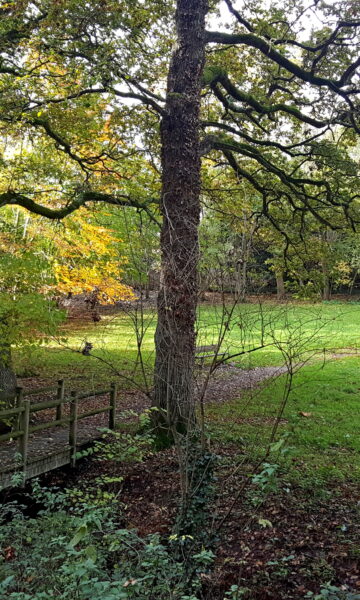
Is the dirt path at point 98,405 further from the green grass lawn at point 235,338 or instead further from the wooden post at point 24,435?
the green grass lawn at point 235,338

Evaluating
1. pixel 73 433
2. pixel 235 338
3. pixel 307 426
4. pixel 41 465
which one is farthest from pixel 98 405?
pixel 235 338

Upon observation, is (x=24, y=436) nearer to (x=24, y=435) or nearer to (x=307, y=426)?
(x=24, y=435)

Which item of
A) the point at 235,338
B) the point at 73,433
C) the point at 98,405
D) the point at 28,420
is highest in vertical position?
the point at 235,338

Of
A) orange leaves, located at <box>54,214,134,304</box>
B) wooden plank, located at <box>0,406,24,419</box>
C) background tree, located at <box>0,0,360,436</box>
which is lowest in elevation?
wooden plank, located at <box>0,406,24,419</box>

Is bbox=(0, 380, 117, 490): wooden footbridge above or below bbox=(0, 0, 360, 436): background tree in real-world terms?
below

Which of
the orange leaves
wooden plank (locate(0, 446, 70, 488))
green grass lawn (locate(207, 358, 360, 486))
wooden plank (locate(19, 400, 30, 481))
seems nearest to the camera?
wooden plank (locate(0, 446, 70, 488))

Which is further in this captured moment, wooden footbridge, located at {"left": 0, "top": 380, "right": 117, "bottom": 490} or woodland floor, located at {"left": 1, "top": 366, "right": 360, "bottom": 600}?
wooden footbridge, located at {"left": 0, "top": 380, "right": 117, "bottom": 490}

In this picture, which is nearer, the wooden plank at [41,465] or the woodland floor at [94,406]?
the wooden plank at [41,465]

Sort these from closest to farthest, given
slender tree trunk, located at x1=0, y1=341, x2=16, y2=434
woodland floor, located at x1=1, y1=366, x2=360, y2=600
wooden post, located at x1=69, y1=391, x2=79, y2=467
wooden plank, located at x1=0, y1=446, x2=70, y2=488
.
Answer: woodland floor, located at x1=1, y1=366, x2=360, y2=600 < wooden plank, located at x1=0, y1=446, x2=70, y2=488 < wooden post, located at x1=69, y1=391, x2=79, y2=467 < slender tree trunk, located at x1=0, y1=341, x2=16, y2=434

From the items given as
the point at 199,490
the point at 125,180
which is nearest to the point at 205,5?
the point at 125,180

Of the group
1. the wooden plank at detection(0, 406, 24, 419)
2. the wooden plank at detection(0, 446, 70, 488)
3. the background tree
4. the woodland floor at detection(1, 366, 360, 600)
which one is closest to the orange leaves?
the background tree

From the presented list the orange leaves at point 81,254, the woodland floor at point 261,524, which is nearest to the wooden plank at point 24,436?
the woodland floor at point 261,524

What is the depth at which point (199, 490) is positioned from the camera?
4.83 m

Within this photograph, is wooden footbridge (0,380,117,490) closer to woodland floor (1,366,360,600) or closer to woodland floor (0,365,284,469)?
woodland floor (0,365,284,469)
